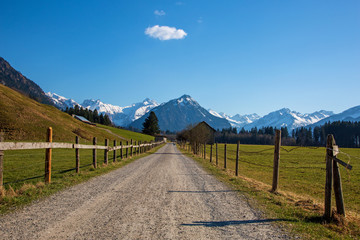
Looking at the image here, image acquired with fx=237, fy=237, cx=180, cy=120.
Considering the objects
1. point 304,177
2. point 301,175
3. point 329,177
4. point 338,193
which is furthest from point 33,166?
point 301,175

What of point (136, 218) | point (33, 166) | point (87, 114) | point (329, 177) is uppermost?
point (87, 114)

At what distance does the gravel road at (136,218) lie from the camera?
14.0 feet

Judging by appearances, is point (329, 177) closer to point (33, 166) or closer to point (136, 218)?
point (136, 218)

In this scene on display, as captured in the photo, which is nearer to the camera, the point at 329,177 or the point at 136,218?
the point at 136,218

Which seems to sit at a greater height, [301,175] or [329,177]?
[329,177]

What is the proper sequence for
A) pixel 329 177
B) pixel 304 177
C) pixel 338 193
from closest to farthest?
pixel 338 193, pixel 329 177, pixel 304 177

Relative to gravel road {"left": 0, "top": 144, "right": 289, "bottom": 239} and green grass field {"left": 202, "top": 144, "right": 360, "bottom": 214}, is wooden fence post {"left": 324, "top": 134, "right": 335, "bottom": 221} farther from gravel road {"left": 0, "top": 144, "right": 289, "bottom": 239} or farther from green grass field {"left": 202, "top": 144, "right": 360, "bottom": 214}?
gravel road {"left": 0, "top": 144, "right": 289, "bottom": 239}

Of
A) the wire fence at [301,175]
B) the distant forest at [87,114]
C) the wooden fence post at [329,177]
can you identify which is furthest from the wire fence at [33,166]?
the distant forest at [87,114]

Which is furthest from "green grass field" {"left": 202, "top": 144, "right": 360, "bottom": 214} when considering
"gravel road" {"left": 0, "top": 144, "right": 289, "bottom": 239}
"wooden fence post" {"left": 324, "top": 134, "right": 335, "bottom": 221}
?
"gravel road" {"left": 0, "top": 144, "right": 289, "bottom": 239}

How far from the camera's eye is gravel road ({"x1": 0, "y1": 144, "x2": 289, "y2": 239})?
14.0 ft

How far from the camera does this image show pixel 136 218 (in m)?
5.12

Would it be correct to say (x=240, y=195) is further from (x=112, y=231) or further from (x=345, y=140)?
(x=345, y=140)

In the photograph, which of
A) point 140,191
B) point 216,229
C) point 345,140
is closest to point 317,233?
point 216,229

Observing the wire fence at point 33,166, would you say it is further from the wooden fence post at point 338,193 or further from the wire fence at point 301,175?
the wire fence at point 301,175
